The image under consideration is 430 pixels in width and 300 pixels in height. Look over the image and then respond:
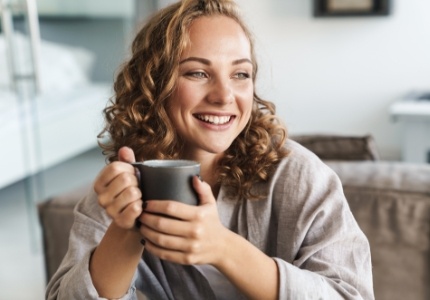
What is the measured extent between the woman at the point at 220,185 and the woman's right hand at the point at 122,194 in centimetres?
4

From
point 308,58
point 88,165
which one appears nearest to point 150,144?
point 88,165

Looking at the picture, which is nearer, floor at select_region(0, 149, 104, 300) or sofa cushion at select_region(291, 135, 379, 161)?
sofa cushion at select_region(291, 135, 379, 161)

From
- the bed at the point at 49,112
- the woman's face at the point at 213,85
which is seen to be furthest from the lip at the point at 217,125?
the bed at the point at 49,112

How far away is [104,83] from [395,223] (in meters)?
2.75

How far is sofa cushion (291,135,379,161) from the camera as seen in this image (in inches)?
70.6

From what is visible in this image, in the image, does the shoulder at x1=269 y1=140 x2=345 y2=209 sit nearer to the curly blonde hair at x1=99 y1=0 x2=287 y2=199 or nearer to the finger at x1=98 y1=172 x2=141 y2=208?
the curly blonde hair at x1=99 y1=0 x2=287 y2=199

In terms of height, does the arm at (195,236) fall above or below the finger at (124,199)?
below

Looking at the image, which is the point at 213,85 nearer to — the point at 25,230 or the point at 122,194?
the point at 122,194

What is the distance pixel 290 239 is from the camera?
1146 millimetres

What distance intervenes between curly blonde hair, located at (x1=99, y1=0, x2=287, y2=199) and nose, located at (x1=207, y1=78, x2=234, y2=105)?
0.24 ft

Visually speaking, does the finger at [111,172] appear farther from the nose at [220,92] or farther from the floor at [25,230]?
the floor at [25,230]

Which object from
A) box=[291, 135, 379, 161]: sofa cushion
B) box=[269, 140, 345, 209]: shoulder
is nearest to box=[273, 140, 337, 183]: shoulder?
box=[269, 140, 345, 209]: shoulder

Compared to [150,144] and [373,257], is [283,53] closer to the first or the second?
[373,257]

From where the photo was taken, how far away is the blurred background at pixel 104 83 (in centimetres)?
316
